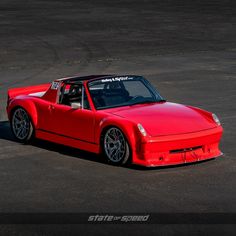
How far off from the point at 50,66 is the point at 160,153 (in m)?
15.3

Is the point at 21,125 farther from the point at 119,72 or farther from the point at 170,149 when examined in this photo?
the point at 119,72

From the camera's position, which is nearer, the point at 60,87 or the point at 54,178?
the point at 54,178

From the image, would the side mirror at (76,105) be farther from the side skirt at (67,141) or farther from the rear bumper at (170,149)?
the rear bumper at (170,149)

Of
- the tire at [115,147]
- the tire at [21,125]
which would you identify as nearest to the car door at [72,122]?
the tire at [115,147]

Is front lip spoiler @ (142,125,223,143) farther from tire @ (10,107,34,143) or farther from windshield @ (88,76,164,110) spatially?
tire @ (10,107,34,143)

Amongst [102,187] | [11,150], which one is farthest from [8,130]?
[102,187]

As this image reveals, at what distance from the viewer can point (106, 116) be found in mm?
13539

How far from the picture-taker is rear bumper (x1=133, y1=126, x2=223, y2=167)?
12859mm

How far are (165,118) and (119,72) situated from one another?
1257 cm

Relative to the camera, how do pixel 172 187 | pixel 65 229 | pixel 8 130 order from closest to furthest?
1. pixel 65 229
2. pixel 172 187
3. pixel 8 130

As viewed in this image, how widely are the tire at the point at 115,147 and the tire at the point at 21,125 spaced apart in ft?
6.95

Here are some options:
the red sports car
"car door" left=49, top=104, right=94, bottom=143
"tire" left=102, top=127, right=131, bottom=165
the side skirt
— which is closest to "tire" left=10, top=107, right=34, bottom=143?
the red sports car

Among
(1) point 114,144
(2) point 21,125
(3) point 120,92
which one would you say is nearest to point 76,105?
(3) point 120,92

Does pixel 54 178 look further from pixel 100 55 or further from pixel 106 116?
pixel 100 55
